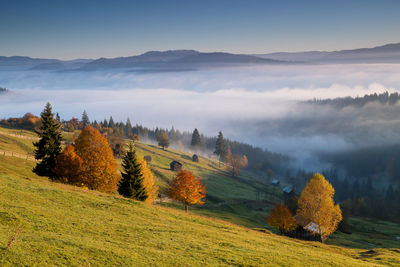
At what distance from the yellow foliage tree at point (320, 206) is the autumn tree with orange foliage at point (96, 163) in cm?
4585

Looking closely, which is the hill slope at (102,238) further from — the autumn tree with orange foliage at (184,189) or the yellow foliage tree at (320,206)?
the yellow foliage tree at (320,206)

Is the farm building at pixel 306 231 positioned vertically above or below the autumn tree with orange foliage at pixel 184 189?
below

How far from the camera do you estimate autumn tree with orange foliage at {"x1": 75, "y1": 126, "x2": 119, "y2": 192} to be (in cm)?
5388

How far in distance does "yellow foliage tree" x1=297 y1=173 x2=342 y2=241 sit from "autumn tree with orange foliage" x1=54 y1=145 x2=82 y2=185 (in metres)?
51.7

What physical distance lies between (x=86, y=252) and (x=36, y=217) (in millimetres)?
8839

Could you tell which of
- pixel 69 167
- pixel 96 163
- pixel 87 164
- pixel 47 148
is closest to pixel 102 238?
pixel 96 163

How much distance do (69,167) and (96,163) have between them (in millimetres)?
5030

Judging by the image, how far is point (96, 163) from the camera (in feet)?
178

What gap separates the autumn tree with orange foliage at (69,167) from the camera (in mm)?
53197

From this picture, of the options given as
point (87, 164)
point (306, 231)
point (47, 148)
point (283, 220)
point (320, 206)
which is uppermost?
point (47, 148)

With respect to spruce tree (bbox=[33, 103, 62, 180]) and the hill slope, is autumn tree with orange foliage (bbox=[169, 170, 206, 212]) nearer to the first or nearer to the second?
spruce tree (bbox=[33, 103, 62, 180])

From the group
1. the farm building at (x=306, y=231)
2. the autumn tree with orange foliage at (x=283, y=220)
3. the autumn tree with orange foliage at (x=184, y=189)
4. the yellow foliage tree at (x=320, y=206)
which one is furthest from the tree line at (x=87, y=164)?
the farm building at (x=306, y=231)

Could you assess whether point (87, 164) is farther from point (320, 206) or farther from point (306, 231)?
point (306, 231)

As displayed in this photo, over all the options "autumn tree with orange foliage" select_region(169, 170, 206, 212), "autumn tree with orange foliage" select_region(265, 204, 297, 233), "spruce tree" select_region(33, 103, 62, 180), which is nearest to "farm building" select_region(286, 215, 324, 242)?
"autumn tree with orange foliage" select_region(265, 204, 297, 233)
